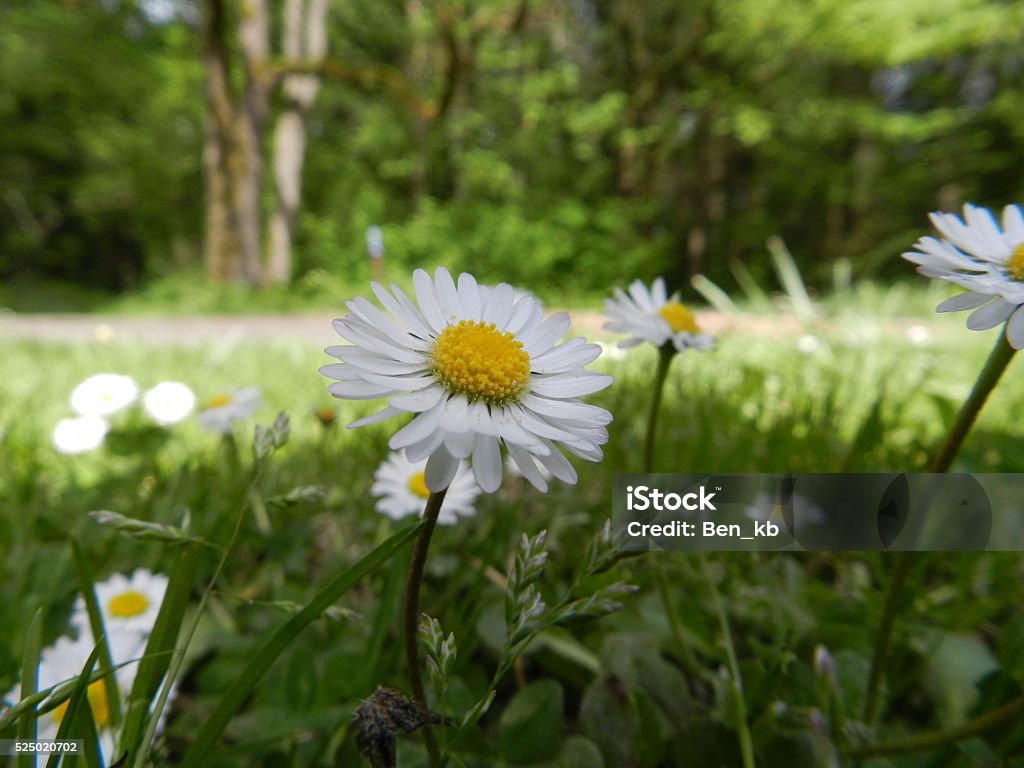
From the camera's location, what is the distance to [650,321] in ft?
2.08

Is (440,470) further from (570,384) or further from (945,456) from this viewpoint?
(945,456)

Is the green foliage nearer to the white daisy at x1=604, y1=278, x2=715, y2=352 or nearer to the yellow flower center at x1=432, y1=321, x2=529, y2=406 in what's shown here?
the white daisy at x1=604, y1=278, x2=715, y2=352

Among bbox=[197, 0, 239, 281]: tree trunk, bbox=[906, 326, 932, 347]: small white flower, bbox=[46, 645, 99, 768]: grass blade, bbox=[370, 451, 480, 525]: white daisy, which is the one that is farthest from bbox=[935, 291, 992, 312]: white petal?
bbox=[197, 0, 239, 281]: tree trunk

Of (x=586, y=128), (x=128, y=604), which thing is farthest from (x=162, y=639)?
(x=586, y=128)

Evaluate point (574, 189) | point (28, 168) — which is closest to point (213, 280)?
point (574, 189)

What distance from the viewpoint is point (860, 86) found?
10.7 m

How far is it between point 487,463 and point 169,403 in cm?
108

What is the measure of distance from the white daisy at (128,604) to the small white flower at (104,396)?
58 cm

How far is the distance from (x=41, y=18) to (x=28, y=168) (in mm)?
5331

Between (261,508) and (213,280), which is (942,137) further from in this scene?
(261,508)

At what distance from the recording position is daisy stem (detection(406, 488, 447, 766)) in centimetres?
37

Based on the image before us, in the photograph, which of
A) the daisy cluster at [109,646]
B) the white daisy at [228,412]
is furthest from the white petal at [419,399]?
the white daisy at [228,412]

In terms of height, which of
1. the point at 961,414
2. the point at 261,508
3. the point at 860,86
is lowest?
the point at 261,508

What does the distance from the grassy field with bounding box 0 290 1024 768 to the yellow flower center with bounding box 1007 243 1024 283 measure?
10.9 inches
